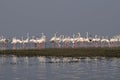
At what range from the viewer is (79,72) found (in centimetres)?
4172

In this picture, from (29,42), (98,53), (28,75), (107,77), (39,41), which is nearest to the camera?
(107,77)

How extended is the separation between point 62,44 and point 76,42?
570 inches

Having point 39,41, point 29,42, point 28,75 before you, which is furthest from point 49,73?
point 29,42

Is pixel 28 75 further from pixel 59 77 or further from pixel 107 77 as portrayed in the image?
pixel 107 77

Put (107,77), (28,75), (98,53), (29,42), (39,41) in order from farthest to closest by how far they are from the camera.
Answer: (29,42) → (39,41) → (98,53) → (28,75) → (107,77)

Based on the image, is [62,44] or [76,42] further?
[62,44]

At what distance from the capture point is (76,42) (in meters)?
125

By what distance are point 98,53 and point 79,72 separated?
109 feet

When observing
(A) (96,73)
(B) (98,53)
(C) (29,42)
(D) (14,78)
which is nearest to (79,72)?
(A) (96,73)

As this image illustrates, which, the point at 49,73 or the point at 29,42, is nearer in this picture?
the point at 49,73

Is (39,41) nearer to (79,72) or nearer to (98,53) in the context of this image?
(98,53)

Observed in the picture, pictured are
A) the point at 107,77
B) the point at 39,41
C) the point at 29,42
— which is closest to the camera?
the point at 107,77

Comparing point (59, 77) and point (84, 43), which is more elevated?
point (84, 43)

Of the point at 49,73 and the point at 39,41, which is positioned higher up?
the point at 39,41
